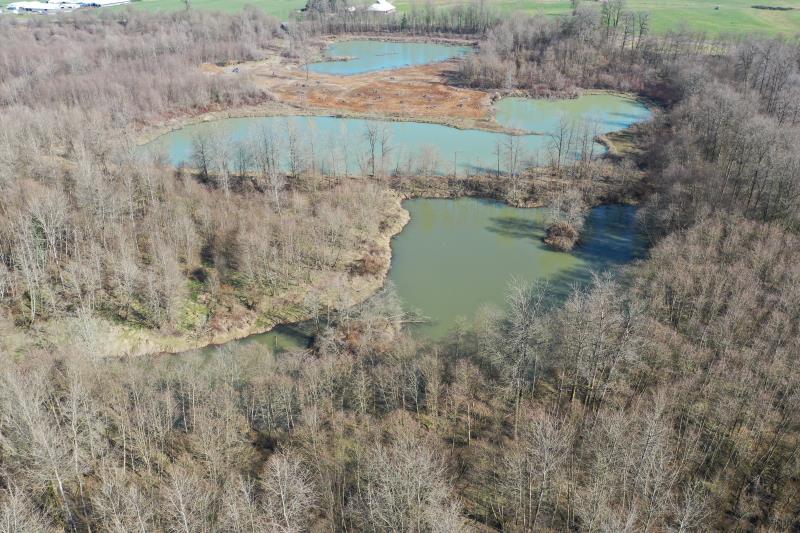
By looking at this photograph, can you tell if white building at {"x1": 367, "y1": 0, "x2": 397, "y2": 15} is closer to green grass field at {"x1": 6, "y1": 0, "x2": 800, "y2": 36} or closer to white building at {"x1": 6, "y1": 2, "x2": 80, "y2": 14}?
green grass field at {"x1": 6, "y1": 0, "x2": 800, "y2": 36}

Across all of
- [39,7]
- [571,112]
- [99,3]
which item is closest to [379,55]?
[571,112]

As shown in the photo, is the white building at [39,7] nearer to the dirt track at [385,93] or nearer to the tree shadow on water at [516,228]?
the dirt track at [385,93]

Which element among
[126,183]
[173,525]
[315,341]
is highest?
[126,183]

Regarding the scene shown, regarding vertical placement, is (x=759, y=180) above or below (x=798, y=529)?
above

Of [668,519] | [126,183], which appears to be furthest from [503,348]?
[126,183]

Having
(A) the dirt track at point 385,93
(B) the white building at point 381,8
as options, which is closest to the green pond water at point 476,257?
(A) the dirt track at point 385,93

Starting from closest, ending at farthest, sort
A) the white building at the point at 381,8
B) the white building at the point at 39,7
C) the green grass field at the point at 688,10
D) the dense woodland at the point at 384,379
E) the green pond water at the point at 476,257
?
the dense woodland at the point at 384,379, the green pond water at the point at 476,257, the green grass field at the point at 688,10, the white building at the point at 381,8, the white building at the point at 39,7

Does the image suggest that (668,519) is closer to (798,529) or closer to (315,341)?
(798,529)

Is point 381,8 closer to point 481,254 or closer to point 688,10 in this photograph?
point 688,10
